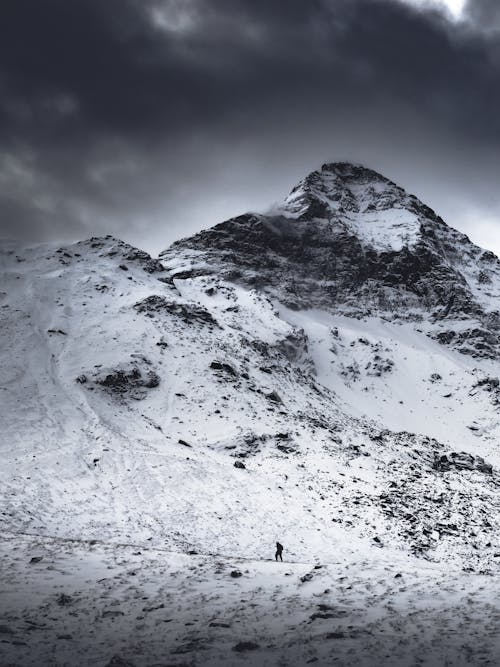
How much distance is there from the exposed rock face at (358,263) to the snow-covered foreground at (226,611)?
69111 millimetres

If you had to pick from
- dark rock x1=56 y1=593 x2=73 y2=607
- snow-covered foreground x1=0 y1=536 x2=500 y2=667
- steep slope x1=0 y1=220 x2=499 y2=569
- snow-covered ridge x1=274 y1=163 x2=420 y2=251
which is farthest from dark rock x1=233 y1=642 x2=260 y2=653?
snow-covered ridge x1=274 y1=163 x2=420 y2=251

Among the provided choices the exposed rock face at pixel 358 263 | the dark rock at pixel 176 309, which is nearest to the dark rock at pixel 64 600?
the dark rock at pixel 176 309

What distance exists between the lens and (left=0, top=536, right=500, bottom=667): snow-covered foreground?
30.0 ft

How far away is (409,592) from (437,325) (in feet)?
254

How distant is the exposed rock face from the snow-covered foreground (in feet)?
227

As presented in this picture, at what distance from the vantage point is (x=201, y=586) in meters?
13.5

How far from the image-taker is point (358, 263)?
9756 cm

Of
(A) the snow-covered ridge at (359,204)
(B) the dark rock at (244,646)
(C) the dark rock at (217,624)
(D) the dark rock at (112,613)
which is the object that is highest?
(A) the snow-covered ridge at (359,204)

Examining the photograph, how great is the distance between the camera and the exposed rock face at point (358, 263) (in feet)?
282

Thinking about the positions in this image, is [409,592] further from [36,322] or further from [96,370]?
[36,322]

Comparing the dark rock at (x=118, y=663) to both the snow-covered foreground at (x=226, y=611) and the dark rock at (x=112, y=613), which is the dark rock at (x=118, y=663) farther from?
the dark rock at (x=112, y=613)

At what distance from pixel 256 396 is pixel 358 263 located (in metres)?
60.9

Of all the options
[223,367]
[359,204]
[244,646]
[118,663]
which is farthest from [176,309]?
[359,204]

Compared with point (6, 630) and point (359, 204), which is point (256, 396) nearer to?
point (6, 630)
